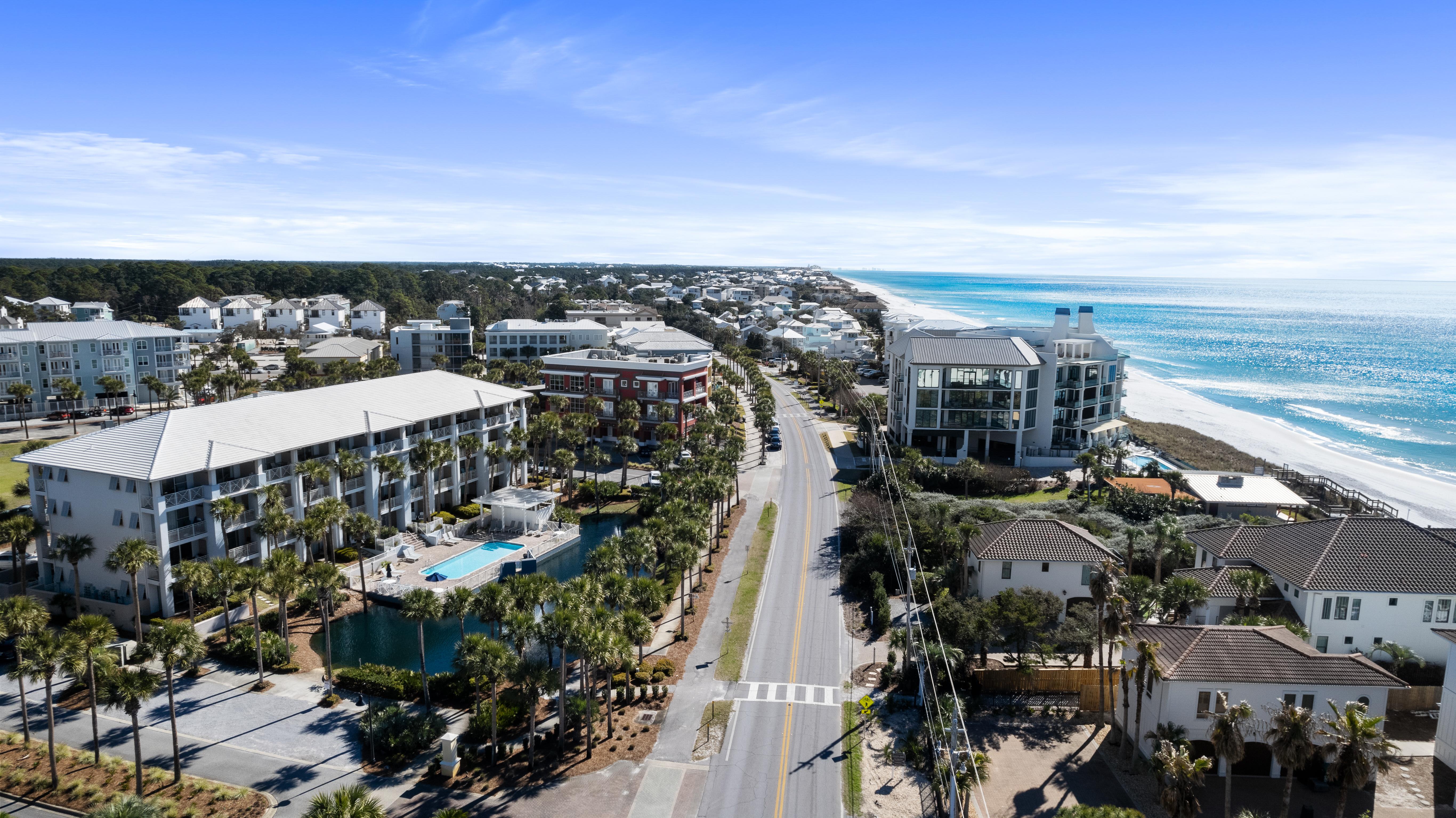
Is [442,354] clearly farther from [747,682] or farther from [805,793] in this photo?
[805,793]

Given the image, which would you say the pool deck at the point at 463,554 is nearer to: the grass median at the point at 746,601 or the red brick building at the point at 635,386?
the grass median at the point at 746,601

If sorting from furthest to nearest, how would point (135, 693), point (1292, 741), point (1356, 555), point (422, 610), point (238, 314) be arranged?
point (238, 314)
point (1356, 555)
point (422, 610)
point (135, 693)
point (1292, 741)

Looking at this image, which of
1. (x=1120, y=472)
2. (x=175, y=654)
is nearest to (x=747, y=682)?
(x=175, y=654)

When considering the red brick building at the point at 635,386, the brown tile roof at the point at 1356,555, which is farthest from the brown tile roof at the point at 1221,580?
the red brick building at the point at 635,386

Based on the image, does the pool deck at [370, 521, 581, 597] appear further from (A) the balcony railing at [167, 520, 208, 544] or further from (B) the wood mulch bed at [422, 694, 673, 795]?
(B) the wood mulch bed at [422, 694, 673, 795]

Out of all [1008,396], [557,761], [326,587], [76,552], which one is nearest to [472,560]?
[326,587]

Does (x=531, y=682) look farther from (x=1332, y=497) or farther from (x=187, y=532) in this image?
(x=1332, y=497)

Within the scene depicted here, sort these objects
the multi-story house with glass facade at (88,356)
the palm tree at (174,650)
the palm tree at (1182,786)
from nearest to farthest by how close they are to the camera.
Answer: the palm tree at (1182,786) → the palm tree at (174,650) → the multi-story house with glass facade at (88,356)

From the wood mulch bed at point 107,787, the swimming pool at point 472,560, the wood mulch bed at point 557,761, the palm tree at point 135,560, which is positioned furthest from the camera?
the swimming pool at point 472,560
